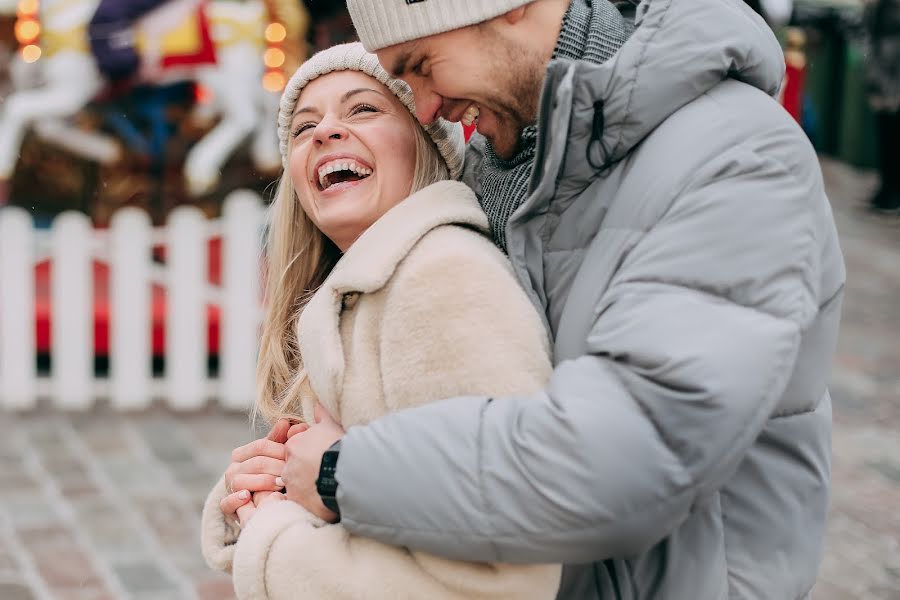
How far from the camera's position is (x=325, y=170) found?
218 cm

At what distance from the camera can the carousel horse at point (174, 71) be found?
7.09m

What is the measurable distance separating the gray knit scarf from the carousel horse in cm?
542

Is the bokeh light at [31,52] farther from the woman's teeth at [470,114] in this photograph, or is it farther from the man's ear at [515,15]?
the man's ear at [515,15]

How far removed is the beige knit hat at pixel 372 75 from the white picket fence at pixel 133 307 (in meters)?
4.03

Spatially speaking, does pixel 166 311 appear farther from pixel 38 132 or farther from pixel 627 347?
pixel 627 347

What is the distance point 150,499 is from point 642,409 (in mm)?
4169

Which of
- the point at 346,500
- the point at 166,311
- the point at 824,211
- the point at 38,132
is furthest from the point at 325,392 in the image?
the point at 38,132

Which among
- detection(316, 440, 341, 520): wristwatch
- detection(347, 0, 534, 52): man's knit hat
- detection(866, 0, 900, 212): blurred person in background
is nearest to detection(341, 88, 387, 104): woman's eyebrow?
detection(347, 0, 534, 52): man's knit hat

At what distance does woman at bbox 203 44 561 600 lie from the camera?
1687 millimetres

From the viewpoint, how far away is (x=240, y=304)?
20.9ft

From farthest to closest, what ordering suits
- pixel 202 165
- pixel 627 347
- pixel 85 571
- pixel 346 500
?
pixel 202 165 < pixel 85 571 < pixel 346 500 < pixel 627 347

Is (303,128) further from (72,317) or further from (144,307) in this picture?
(72,317)

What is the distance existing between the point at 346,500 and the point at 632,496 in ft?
1.33

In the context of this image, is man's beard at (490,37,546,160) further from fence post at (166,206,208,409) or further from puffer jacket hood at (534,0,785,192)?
fence post at (166,206,208,409)
